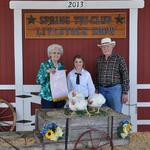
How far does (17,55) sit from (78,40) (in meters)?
0.97

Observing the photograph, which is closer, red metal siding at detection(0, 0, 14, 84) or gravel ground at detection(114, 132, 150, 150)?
gravel ground at detection(114, 132, 150, 150)

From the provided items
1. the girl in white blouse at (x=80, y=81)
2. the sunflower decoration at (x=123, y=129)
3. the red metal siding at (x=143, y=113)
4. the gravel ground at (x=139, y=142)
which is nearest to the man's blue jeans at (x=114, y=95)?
the girl in white blouse at (x=80, y=81)

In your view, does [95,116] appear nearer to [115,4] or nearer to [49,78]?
[49,78]

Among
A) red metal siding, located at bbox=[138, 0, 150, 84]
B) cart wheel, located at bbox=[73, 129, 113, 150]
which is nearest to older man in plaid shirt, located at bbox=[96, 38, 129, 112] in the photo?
red metal siding, located at bbox=[138, 0, 150, 84]

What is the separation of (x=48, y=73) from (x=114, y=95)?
3.41 feet

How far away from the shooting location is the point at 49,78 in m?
6.08

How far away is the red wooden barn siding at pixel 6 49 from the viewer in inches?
262

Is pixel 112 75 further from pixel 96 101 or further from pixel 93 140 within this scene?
pixel 93 140

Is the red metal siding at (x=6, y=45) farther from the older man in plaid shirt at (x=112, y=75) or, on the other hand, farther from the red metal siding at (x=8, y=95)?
the older man in plaid shirt at (x=112, y=75)

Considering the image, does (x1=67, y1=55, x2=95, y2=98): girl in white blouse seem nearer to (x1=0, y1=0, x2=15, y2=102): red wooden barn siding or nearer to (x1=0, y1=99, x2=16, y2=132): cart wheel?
(x1=0, y1=0, x2=15, y2=102): red wooden barn siding

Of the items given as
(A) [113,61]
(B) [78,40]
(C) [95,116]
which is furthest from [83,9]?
(C) [95,116]

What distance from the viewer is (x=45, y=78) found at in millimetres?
6098

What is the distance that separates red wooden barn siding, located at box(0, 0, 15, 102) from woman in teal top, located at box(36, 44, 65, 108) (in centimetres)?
79

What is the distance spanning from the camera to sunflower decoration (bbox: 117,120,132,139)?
488cm
